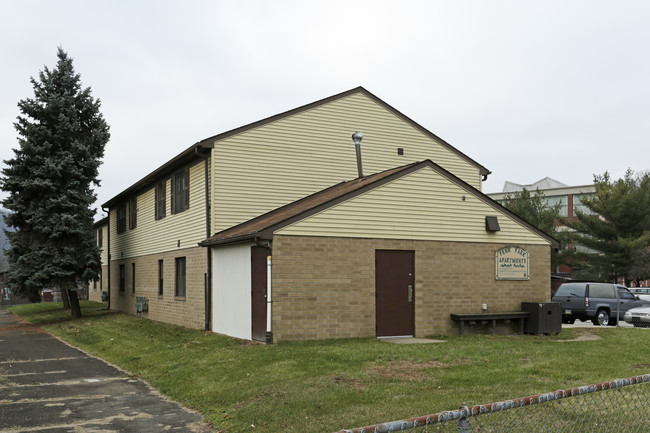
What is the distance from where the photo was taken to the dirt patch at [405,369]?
10.1m

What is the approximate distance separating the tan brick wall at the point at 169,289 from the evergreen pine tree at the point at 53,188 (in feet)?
7.36

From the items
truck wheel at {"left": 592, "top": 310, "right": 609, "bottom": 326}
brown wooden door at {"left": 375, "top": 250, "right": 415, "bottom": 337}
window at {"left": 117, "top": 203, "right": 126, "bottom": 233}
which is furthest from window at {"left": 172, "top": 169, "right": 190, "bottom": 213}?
truck wheel at {"left": 592, "top": 310, "right": 609, "bottom": 326}

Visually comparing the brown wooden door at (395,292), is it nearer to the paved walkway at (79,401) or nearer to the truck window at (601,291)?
the paved walkway at (79,401)

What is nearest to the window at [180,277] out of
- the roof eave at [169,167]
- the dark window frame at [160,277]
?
the dark window frame at [160,277]

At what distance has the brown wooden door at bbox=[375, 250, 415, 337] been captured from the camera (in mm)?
15953

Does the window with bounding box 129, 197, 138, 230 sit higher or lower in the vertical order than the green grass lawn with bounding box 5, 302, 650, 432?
higher

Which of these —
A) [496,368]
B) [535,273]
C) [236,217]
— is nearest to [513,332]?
[535,273]

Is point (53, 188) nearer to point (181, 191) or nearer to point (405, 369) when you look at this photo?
point (181, 191)

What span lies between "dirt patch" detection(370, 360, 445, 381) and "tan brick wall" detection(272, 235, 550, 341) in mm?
3739

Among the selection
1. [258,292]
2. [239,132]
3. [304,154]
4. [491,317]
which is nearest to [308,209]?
[258,292]

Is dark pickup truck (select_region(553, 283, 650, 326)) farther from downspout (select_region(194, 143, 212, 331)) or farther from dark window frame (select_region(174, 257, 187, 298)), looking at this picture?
dark window frame (select_region(174, 257, 187, 298))

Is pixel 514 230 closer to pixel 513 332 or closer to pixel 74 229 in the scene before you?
pixel 513 332

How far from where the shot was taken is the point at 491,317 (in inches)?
669

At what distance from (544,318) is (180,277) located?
11696mm
